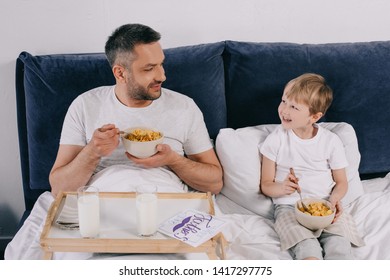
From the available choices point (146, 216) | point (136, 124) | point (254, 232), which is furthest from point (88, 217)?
point (254, 232)

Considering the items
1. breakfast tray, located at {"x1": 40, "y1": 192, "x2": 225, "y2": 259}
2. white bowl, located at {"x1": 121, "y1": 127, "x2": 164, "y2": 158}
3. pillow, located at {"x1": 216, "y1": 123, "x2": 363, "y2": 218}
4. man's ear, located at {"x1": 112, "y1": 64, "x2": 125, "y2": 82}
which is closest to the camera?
breakfast tray, located at {"x1": 40, "y1": 192, "x2": 225, "y2": 259}

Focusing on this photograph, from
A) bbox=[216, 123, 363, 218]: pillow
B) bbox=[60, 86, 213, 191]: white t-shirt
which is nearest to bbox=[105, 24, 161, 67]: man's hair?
bbox=[60, 86, 213, 191]: white t-shirt

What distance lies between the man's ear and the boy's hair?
0.47 m

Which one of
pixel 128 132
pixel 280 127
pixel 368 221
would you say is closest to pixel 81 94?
pixel 128 132

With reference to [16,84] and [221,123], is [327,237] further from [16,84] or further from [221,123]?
[16,84]

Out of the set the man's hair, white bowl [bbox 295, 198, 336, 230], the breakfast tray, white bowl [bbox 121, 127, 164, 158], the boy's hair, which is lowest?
white bowl [bbox 295, 198, 336, 230]

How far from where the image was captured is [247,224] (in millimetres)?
1508

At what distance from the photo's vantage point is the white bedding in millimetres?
1370

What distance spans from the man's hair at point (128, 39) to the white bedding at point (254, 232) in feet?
1.62

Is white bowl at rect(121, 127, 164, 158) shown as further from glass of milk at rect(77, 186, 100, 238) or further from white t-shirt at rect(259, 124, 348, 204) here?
white t-shirt at rect(259, 124, 348, 204)

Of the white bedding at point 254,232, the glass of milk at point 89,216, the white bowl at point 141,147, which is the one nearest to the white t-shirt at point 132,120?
the white bowl at point 141,147

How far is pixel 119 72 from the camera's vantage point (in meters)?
1.47

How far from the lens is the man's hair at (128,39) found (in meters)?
1.43
